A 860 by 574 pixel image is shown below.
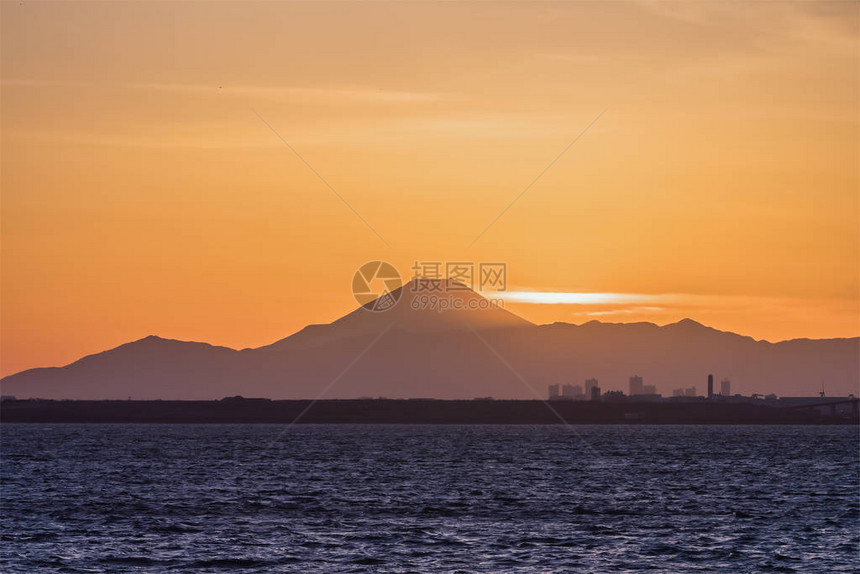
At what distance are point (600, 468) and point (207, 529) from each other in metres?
53.4

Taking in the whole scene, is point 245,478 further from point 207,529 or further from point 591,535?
point 591,535

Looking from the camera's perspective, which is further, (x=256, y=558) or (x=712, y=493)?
(x=712, y=493)

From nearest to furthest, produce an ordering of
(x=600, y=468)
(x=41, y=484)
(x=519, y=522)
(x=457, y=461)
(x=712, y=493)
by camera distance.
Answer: (x=519, y=522)
(x=712, y=493)
(x=41, y=484)
(x=600, y=468)
(x=457, y=461)

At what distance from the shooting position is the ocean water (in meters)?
43.5

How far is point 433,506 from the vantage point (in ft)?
202

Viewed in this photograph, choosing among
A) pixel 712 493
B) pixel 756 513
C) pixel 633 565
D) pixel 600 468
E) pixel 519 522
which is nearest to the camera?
pixel 633 565

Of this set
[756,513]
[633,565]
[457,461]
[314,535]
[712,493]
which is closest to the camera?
[633,565]

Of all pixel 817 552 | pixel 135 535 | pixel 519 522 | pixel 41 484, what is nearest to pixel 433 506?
pixel 519 522

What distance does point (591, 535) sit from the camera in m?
50.3

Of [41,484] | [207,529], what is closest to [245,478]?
[41,484]

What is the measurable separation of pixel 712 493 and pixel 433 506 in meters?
22.6

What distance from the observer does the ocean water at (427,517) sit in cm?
4350

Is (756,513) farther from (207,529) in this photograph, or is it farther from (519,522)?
(207,529)

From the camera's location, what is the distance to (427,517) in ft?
185
